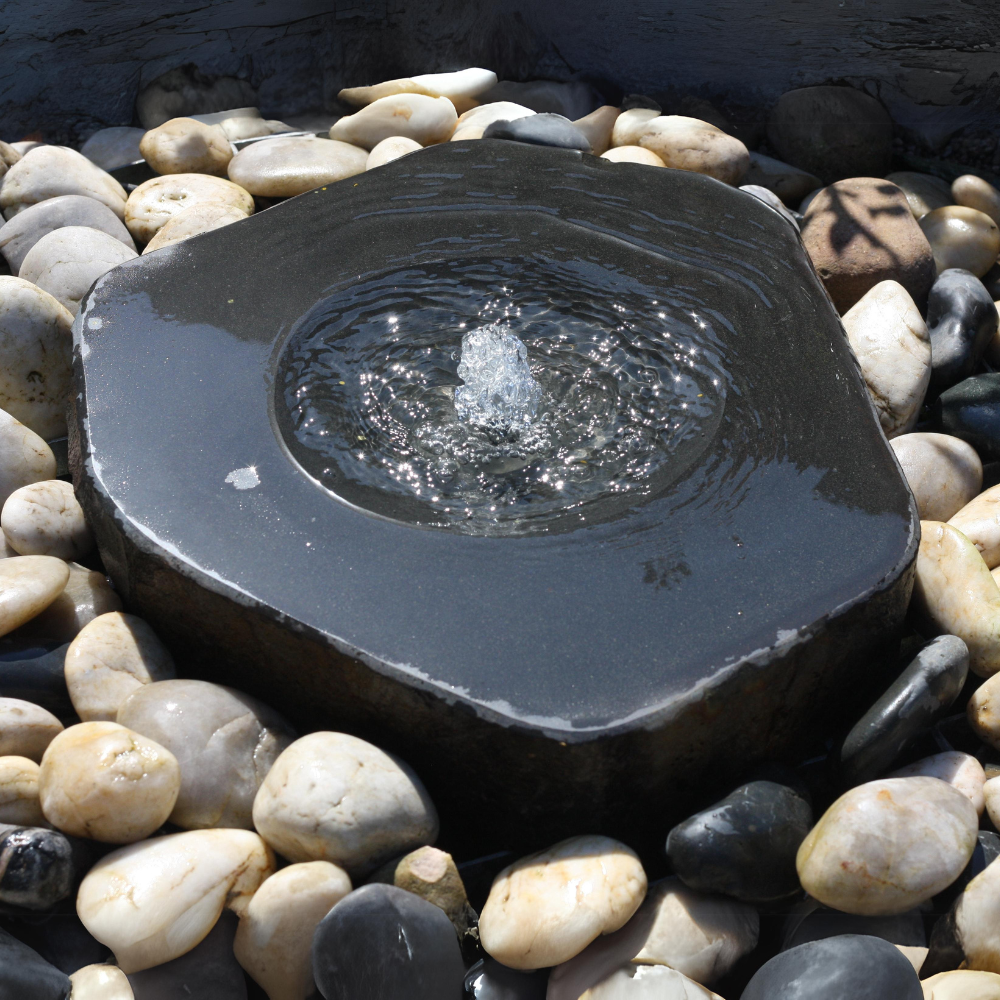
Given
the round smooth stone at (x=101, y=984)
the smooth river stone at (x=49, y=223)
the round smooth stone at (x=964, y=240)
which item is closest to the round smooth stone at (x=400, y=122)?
the smooth river stone at (x=49, y=223)

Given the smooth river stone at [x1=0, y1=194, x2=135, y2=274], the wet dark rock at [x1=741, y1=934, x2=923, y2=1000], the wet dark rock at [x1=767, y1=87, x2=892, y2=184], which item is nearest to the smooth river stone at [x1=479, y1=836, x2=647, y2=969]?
the wet dark rock at [x1=741, y1=934, x2=923, y2=1000]

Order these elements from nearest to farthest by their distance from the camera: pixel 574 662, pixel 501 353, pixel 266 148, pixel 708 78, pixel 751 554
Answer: pixel 574 662 < pixel 751 554 < pixel 501 353 < pixel 266 148 < pixel 708 78

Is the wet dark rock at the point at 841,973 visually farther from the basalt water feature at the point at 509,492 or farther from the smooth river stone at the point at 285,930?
the smooth river stone at the point at 285,930

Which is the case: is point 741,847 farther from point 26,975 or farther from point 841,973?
point 26,975

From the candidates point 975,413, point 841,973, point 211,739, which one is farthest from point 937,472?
point 211,739

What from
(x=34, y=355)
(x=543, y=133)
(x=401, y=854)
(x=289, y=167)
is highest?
(x=543, y=133)

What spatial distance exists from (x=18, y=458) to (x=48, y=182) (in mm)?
1545

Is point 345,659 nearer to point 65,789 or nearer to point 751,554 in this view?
point 65,789

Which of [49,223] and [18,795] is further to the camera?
[49,223]

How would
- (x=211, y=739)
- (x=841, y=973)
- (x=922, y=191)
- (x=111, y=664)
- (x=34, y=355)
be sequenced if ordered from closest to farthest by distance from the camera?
(x=841, y=973) < (x=211, y=739) < (x=111, y=664) < (x=34, y=355) < (x=922, y=191)

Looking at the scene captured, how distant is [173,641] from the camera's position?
235 cm

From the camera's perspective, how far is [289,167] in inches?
158

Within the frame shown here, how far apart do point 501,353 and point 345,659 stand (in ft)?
3.44

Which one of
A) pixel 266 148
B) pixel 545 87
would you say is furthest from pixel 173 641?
pixel 545 87
